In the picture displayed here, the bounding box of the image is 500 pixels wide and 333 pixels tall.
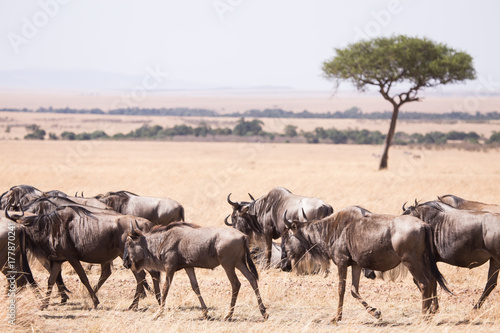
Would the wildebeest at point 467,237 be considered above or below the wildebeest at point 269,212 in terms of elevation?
above

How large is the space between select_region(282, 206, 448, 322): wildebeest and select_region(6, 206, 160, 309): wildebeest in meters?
2.14

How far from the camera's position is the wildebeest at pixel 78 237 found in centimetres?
776

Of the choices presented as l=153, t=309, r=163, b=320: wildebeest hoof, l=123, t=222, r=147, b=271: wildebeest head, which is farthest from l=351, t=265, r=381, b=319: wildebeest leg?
l=123, t=222, r=147, b=271: wildebeest head

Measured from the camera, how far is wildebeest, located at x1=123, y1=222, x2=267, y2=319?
7062mm

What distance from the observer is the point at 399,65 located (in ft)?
100

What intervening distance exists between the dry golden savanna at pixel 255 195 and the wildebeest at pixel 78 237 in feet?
1.48

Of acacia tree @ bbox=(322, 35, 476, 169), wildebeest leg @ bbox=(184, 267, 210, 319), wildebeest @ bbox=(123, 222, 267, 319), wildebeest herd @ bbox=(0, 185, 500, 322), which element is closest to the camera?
wildebeest herd @ bbox=(0, 185, 500, 322)

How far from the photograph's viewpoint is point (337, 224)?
7484 millimetres

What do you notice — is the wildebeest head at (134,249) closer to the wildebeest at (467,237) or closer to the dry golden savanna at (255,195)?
the dry golden savanna at (255,195)

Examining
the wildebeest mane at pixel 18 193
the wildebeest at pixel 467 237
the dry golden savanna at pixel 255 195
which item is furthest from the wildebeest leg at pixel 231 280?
the wildebeest mane at pixel 18 193

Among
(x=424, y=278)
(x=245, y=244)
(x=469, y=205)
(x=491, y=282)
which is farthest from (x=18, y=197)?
(x=491, y=282)

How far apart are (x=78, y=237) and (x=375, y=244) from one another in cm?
356

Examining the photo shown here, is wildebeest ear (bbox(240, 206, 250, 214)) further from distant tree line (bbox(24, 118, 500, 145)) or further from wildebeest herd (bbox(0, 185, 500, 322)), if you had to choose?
distant tree line (bbox(24, 118, 500, 145))

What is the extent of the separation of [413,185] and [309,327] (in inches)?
663
